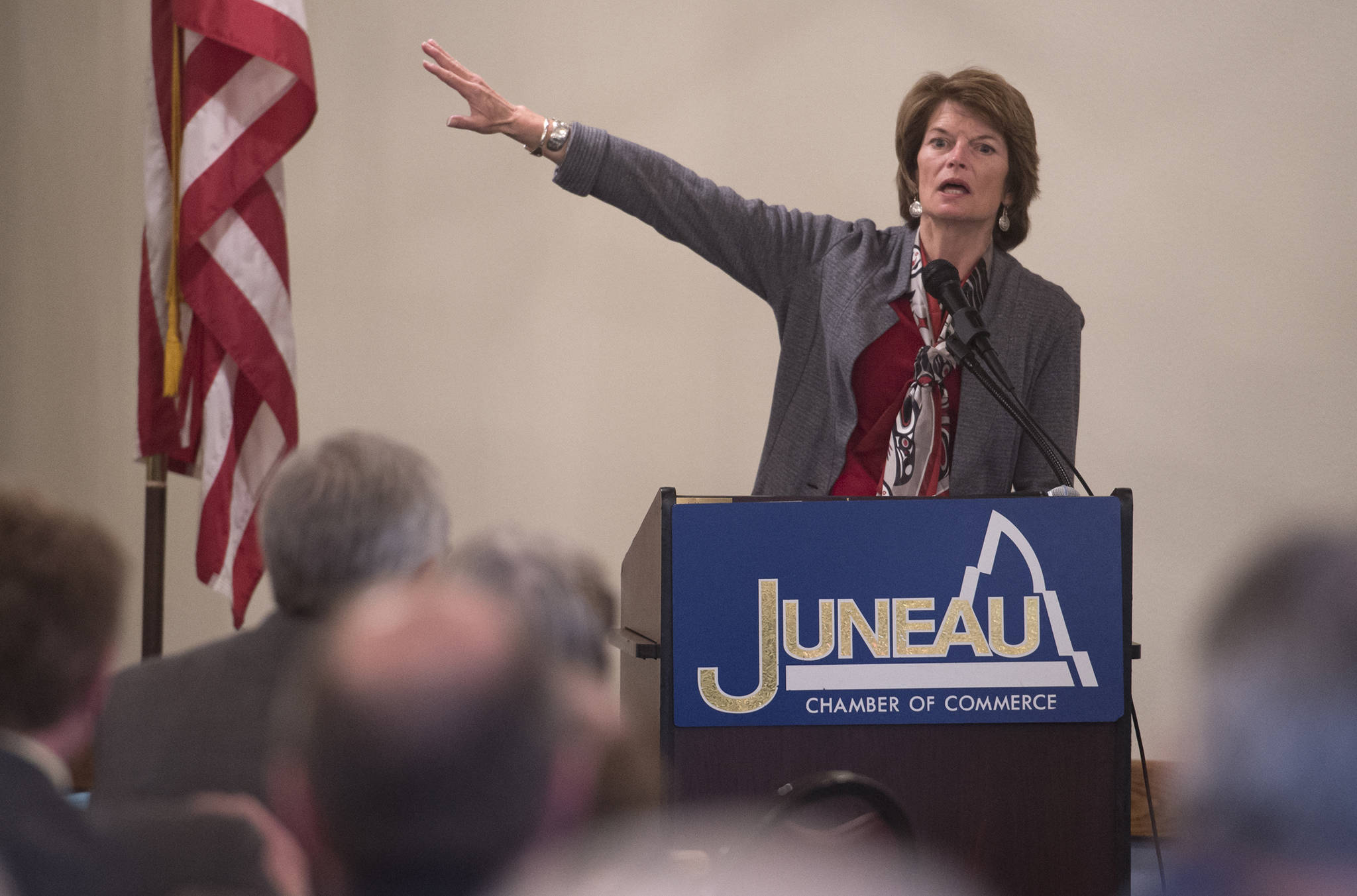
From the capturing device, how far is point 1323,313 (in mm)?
3879

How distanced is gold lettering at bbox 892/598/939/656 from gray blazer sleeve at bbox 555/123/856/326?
41.2 inches

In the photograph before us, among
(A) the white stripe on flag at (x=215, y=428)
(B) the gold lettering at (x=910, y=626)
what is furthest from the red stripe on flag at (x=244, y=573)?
(B) the gold lettering at (x=910, y=626)

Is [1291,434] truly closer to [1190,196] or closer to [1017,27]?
[1190,196]

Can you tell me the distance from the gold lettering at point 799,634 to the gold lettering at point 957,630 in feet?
0.45

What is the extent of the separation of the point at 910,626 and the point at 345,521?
717 mm

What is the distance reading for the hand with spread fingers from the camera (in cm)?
231

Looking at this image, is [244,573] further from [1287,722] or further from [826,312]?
[1287,722]

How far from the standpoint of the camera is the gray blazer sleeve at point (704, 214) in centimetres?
232

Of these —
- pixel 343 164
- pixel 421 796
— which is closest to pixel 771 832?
pixel 421 796

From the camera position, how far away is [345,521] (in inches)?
57.0

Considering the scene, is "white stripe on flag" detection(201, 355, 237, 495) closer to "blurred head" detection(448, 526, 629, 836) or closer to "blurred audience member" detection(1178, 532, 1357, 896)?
"blurred head" detection(448, 526, 629, 836)

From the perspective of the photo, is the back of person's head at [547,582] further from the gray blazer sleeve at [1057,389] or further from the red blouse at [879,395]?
the gray blazer sleeve at [1057,389]

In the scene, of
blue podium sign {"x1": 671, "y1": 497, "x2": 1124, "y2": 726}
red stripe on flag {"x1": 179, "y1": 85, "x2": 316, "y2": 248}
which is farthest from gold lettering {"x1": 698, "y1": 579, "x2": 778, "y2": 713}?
red stripe on flag {"x1": 179, "y1": 85, "x2": 316, "y2": 248}

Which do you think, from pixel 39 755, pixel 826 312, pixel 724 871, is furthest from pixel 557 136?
pixel 724 871
